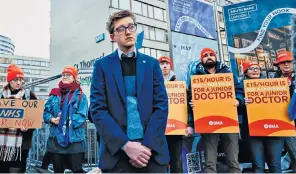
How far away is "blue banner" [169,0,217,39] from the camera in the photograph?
4.98 metres

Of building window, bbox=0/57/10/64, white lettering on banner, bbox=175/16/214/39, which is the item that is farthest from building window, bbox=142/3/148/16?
building window, bbox=0/57/10/64

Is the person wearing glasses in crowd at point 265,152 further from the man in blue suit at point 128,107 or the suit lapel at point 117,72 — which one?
the suit lapel at point 117,72

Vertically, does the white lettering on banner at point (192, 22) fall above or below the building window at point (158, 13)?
below

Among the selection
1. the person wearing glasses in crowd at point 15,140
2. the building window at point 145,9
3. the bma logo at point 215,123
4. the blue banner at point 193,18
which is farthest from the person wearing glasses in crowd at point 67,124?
the building window at point 145,9

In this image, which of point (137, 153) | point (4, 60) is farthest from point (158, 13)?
point (4, 60)

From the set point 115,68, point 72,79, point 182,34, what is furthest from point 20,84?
point 182,34

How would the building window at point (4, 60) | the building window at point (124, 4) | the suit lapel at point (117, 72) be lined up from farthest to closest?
1. the building window at point (4, 60)
2. the building window at point (124, 4)
3. the suit lapel at point (117, 72)

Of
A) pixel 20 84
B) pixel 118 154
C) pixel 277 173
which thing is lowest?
pixel 277 173

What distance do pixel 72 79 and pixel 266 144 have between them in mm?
2705

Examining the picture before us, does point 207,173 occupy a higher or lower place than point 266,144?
lower

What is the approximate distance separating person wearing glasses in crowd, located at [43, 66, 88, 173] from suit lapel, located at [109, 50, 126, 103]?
5.75 ft

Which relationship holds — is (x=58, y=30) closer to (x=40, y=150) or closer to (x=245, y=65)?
(x=40, y=150)

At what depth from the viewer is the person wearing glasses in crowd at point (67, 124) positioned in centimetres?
312

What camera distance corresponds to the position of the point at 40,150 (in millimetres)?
5605
